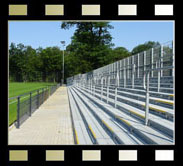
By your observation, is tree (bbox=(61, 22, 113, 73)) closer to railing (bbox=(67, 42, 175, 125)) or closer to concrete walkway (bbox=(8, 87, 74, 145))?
railing (bbox=(67, 42, 175, 125))

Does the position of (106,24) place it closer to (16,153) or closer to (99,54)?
(99,54)

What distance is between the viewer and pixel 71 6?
3.31 meters

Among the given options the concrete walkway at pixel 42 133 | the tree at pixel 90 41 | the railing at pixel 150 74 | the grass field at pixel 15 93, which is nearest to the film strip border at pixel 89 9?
the concrete walkway at pixel 42 133

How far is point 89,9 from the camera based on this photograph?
3.30 metres

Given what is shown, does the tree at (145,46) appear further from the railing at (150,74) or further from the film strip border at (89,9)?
the film strip border at (89,9)

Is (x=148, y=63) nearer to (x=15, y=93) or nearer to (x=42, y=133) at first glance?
(x=42, y=133)

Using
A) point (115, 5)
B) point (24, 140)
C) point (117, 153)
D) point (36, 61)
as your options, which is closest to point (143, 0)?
point (115, 5)

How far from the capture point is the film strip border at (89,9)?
3.27 meters

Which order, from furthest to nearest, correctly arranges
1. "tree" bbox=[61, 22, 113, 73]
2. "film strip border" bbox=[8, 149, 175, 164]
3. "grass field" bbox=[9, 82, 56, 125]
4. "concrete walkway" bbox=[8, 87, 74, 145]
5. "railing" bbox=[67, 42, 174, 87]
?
"tree" bbox=[61, 22, 113, 73]
"railing" bbox=[67, 42, 174, 87]
"grass field" bbox=[9, 82, 56, 125]
"concrete walkway" bbox=[8, 87, 74, 145]
"film strip border" bbox=[8, 149, 175, 164]

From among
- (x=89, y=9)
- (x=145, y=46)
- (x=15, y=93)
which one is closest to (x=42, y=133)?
(x=89, y=9)

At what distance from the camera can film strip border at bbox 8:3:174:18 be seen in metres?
3.27

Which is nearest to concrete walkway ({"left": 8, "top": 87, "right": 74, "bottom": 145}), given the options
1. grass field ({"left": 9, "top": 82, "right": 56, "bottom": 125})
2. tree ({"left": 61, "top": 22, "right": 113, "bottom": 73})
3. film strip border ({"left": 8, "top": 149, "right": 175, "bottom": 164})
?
grass field ({"left": 9, "top": 82, "right": 56, "bottom": 125})
